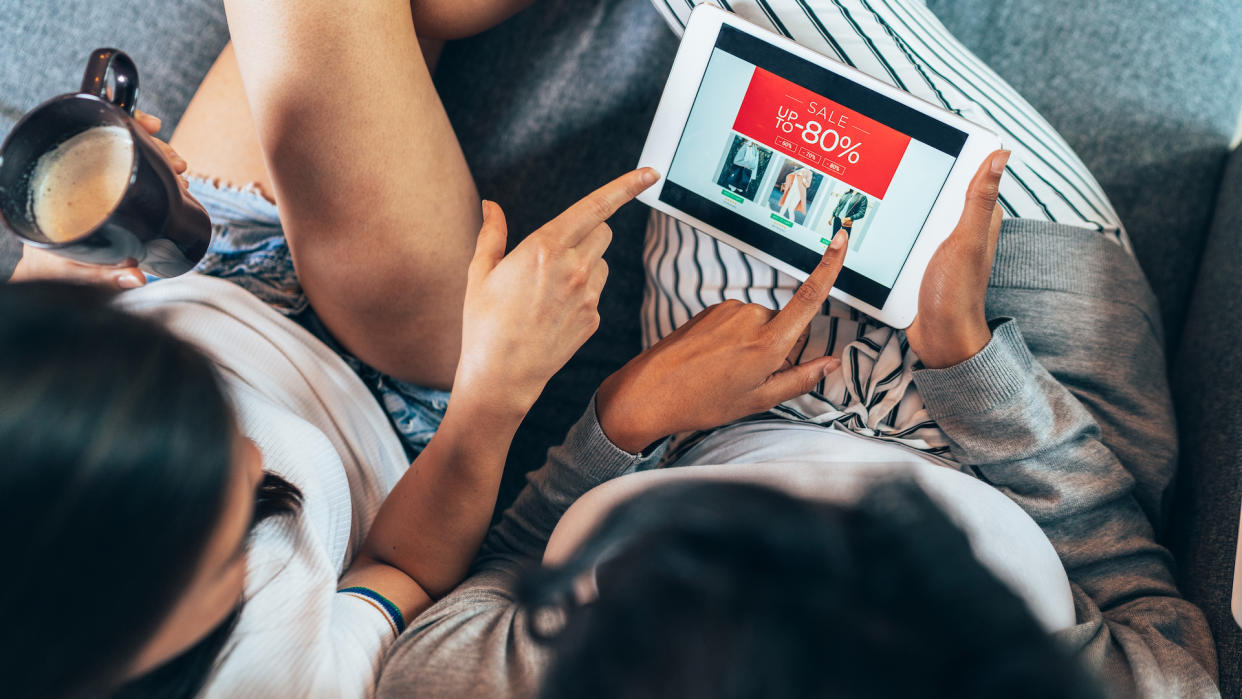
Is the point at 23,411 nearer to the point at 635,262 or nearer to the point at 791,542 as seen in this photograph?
the point at 791,542

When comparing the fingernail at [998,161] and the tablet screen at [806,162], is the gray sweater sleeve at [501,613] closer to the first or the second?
the tablet screen at [806,162]

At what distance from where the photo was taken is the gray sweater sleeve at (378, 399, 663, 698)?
0.50 m

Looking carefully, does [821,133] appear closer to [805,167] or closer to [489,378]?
[805,167]

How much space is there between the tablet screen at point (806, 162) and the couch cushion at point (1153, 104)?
50 cm

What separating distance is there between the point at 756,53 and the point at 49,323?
60cm

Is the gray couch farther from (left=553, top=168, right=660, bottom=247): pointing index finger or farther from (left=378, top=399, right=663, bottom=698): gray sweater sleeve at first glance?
(left=553, top=168, right=660, bottom=247): pointing index finger

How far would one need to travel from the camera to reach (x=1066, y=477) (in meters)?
0.65

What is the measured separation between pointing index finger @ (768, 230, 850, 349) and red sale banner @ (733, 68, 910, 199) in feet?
0.24

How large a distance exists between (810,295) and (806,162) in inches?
5.5

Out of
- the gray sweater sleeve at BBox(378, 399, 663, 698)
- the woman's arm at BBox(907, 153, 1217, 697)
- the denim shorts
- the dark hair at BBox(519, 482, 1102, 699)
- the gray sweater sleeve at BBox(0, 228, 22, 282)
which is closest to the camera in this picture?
the dark hair at BBox(519, 482, 1102, 699)

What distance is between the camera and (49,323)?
1.47 feet

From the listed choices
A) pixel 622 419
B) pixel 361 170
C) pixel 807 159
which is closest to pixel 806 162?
pixel 807 159

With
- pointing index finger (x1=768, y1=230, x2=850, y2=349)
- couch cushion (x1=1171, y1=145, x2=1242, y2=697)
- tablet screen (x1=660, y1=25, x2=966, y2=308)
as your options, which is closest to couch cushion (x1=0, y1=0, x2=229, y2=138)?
tablet screen (x1=660, y1=25, x2=966, y2=308)

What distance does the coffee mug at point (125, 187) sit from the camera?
54 cm
